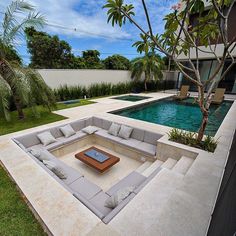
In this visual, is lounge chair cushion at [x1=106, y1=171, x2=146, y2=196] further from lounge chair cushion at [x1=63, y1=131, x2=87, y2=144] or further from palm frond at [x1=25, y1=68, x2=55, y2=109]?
palm frond at [x1=25, y1=68, x2=55, y2=109]

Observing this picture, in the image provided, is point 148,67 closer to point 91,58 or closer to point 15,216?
point 91,58

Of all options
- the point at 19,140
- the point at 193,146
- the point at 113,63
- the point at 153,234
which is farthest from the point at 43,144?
the point at 113,63

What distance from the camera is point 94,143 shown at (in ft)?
23.0

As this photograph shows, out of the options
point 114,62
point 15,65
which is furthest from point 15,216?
point 114,62

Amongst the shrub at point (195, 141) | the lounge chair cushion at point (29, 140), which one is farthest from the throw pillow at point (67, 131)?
the shrub at point (195, 141)

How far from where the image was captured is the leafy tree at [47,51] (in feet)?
61.8

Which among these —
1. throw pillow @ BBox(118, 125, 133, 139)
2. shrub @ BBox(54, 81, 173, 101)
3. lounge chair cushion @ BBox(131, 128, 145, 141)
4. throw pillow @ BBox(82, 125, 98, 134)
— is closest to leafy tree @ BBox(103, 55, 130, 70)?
shrub @ BBox(54, 81, 173, 101)

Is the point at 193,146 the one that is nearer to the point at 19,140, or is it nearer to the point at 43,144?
the point at 43,144

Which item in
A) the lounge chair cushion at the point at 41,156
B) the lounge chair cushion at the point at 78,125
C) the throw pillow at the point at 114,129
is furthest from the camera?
the lounge chair cushion at the point at 78,125

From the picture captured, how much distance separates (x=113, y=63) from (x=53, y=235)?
1083 inches

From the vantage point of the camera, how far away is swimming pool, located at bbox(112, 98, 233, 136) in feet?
27.4

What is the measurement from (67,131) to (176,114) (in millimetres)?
7823

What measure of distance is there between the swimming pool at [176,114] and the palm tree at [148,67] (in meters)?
5.09

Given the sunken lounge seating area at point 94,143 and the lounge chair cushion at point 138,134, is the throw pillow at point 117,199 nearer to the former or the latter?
the sunken lounge seating area at point 94,143
